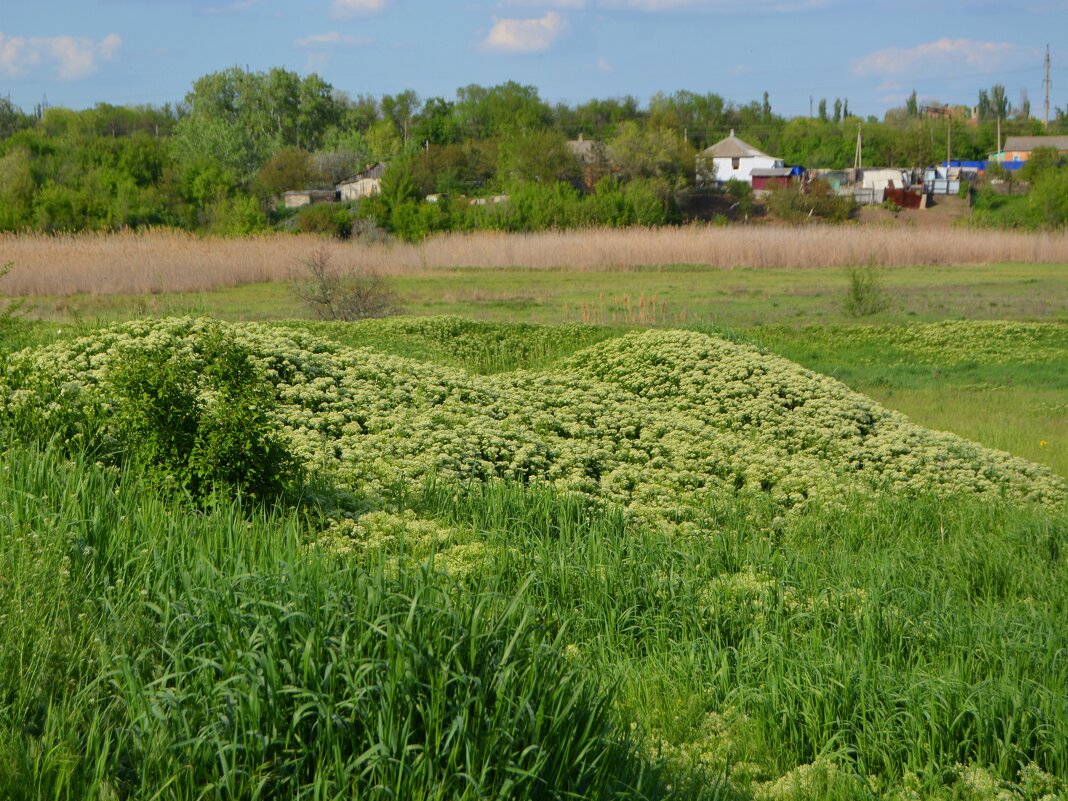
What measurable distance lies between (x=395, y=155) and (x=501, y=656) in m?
64.5

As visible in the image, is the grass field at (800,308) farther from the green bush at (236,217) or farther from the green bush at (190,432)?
the green bush at (236,217)

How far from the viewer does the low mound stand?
22.0ft

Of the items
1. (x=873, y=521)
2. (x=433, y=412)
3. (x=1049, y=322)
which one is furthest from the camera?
(x=1049, y=322)

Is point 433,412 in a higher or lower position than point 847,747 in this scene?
higher

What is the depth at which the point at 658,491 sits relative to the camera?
24.1 feet

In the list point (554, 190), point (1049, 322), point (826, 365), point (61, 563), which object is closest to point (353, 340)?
point (826, 365)

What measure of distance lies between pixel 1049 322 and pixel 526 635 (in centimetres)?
1919

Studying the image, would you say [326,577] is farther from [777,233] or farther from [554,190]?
[554,190]

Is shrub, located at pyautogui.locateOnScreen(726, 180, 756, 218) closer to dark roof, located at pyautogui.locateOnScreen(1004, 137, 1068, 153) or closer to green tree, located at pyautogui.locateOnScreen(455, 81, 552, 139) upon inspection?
green tree, located at pyautogui.locateOnScreen(455, 81, 552, 139)

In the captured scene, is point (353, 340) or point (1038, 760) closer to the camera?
point (1038, 760)

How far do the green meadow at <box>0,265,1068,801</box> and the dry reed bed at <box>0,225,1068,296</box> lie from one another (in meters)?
15.1

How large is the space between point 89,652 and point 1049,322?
19888 mm

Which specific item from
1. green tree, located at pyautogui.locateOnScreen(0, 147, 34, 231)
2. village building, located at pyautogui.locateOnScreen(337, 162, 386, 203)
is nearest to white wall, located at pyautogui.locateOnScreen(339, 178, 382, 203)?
village building, located at pyautogui.locateOnScreen(337, 162, 386, 203)

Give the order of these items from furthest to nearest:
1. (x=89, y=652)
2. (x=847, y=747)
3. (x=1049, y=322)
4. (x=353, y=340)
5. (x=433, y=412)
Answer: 1. (x=1049, y=322)
2. (x=353, y=340)
3. (x=433, y=412)
4. (x=847, y=747)
5. (x=89, y=652)
